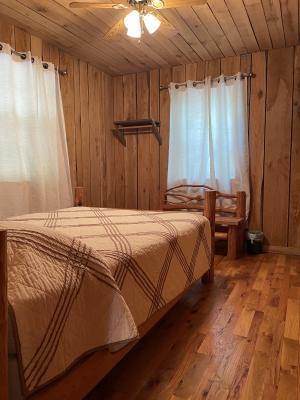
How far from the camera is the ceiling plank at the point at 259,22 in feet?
8.45

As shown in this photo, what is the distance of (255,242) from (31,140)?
2.69 meters

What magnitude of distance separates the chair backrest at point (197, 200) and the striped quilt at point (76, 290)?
2100 millimetres

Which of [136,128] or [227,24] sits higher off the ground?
[227,24]

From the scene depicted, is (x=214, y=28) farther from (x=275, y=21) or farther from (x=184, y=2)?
(x=184, y=2)

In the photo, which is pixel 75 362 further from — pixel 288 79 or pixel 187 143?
pixel 288 79

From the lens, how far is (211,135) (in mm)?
3754

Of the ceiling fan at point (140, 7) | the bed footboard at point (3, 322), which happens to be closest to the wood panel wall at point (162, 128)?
the ceiling fan at point (140, 7)

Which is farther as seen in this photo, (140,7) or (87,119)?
(87,119)

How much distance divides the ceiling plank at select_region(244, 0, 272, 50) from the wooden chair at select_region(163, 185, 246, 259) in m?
1.66

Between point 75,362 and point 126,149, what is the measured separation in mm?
3721

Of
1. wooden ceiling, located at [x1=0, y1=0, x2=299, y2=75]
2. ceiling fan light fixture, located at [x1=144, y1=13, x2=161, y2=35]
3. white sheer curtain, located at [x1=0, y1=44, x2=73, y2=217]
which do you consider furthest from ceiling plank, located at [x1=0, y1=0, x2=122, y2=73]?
ceiling fan light fixture, located at [x1=144, y1=13, x2=161, y2=35]

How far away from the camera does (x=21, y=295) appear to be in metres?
0.85

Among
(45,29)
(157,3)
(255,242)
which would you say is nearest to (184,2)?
(157,3)

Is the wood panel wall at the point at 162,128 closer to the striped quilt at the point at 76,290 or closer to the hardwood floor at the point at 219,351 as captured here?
the hardwood floor at the point at 219,351
